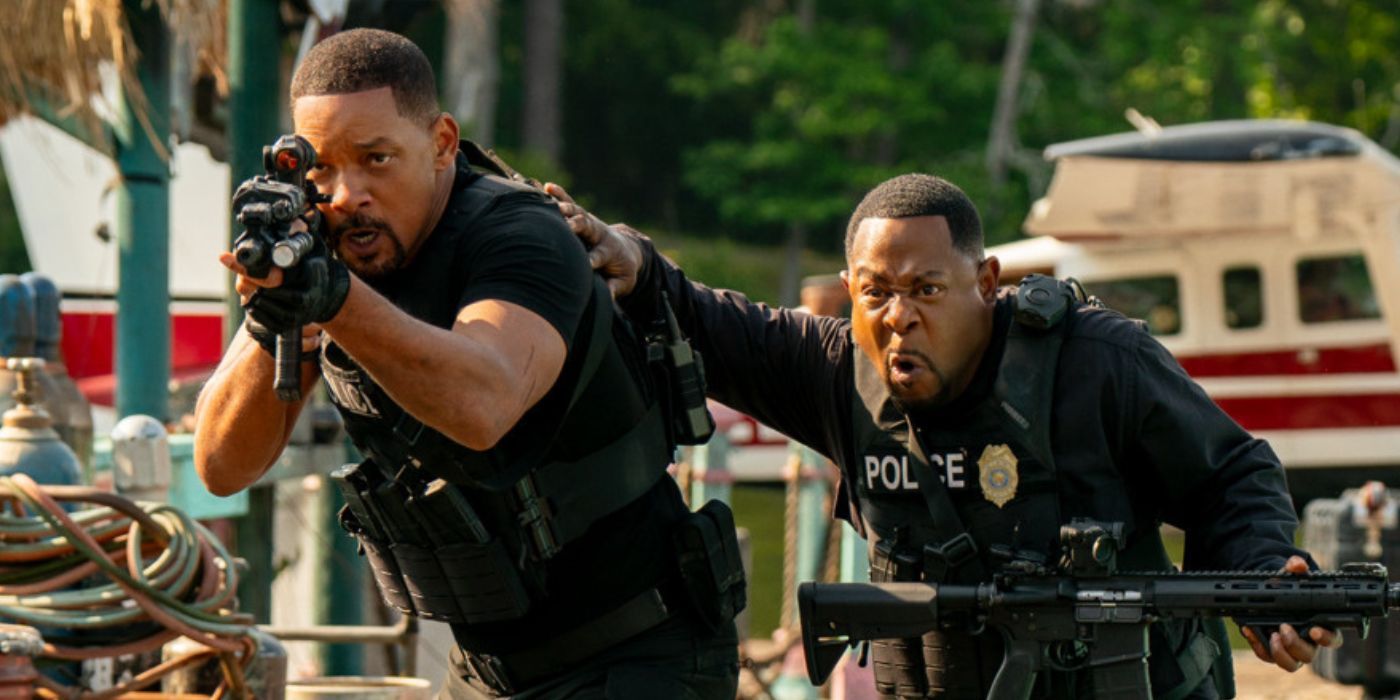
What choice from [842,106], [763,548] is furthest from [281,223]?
[842,106]

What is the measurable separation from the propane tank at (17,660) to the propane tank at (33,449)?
0.96m

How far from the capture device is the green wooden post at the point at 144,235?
8.11 m

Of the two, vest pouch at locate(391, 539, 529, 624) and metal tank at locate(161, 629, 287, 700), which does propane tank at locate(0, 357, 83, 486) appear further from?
vest pouch at locate(391, 539, 529, 624)

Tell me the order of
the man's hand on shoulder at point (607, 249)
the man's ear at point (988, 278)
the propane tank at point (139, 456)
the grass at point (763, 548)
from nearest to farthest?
the man's hand on shoulder at point (607, 249)
the man's ear at point (988, 278)
the propane tank at point (139, 456)
the grass at point (763, 548)

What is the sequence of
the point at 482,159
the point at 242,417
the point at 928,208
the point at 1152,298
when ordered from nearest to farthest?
the point at 242,417, the point at 482,159, the point at 928,208, the point at 1152,298

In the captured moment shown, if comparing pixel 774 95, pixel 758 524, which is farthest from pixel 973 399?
pixel 774 95

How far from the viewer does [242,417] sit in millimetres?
3652

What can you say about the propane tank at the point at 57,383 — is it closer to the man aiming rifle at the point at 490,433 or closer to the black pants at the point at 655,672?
the man aiming rifle at the point at 490,433

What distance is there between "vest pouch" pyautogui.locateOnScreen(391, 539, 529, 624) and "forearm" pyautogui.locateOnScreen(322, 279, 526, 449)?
42 centimetres

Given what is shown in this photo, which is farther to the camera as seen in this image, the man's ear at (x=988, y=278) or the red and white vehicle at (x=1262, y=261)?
the red and white vehicle at (x=1262, y=261)

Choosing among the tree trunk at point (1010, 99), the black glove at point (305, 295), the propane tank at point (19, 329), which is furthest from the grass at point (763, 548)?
the black glove at point (305, 295)

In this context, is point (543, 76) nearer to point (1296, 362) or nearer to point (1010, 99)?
point (1010, 99)

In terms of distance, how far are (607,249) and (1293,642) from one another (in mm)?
1551

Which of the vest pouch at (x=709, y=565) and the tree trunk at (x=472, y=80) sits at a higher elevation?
the tree trunk at (x=472, y=80)
